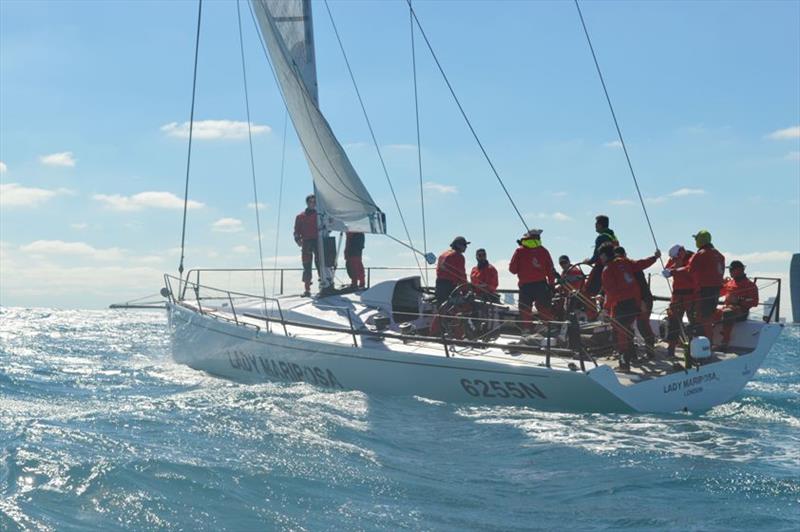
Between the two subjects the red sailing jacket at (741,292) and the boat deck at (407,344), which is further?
the red sailing jacket at (741,292)

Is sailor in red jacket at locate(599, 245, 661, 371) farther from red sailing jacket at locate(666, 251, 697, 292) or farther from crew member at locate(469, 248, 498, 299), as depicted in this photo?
crew member at locate(469, 248, 498, 299)

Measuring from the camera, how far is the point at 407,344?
10.7m

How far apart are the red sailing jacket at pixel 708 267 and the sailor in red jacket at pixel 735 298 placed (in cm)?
62

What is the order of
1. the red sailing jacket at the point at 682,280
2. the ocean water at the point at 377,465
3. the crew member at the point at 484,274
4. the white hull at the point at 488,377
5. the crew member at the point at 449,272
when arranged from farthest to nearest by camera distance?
the crew member at the point at 484,274, the crew member at the point at 449,272, the red sailing jacket at the point at 682,280, the white hull at the point at 488,377, the ocean water at the point at 377,465

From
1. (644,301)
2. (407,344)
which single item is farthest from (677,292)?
(407,344)

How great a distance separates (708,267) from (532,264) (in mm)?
2172

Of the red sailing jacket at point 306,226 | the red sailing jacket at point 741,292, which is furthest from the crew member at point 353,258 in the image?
the red sailing jacket at point 741,292

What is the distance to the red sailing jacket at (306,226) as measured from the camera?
49.7 ft

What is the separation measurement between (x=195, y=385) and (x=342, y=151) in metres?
4.33

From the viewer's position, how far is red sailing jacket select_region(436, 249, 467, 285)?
1156cm

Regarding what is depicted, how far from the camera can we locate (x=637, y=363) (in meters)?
9.83

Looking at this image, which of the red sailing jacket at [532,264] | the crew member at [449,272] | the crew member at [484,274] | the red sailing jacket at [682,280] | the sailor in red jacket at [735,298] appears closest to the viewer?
the red sailing jacket at [682,280]

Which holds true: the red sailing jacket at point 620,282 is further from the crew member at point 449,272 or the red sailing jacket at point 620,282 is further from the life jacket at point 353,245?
the life jacket at point 353,245

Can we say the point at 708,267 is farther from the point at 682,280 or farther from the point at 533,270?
the point at 533,270
